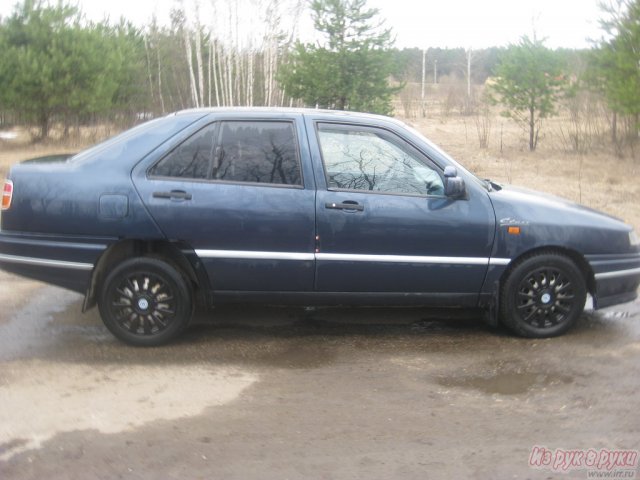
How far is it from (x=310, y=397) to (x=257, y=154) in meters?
1.89

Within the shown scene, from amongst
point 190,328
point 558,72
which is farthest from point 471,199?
point 558,72

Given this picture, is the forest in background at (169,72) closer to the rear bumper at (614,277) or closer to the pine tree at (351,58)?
the pine tree at (351,58)

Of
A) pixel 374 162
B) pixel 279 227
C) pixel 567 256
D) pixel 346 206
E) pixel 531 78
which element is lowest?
pixel 567 256

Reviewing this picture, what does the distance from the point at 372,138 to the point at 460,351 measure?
5.73 feet

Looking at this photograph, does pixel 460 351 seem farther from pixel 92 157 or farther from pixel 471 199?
pixel 92 157

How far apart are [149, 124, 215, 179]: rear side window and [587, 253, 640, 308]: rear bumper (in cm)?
303

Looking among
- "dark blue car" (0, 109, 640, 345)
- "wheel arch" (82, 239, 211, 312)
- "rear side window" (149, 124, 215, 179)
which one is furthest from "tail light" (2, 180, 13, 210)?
"rear side window" (149, 124, 215, 179)

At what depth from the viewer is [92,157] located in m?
5.13

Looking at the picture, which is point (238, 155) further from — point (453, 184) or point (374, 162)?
point (453, 184)

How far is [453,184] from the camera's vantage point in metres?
5.07

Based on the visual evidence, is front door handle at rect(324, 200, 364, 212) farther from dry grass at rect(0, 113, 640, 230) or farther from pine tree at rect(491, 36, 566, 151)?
pine tree at rect(491, 36, 566, 151)

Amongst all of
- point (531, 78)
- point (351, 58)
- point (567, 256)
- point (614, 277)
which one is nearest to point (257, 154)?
point (567, 256)

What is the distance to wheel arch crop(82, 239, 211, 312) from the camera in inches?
200

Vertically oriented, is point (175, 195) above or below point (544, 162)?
below
